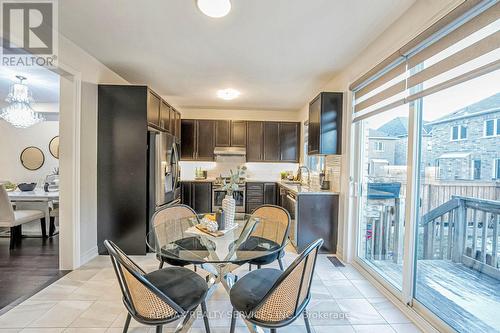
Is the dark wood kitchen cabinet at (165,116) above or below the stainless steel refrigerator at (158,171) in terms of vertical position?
above

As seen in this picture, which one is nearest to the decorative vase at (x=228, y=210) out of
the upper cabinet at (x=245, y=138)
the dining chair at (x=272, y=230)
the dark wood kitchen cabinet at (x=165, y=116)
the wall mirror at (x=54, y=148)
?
the dining chair at (x=272, y=230)

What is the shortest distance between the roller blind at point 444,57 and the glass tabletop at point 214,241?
1.67 m

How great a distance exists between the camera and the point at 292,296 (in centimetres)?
139

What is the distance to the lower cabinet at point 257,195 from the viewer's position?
18.2 feet

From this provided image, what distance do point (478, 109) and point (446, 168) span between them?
1.52 ft

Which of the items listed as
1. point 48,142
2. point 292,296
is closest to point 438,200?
point 292,296

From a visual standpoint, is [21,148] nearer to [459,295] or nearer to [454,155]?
[454,155]

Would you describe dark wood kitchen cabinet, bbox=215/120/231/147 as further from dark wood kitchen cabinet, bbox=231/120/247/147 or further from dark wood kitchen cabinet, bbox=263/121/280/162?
dark wood kitchen cabinet, bbox=263/121/280/162

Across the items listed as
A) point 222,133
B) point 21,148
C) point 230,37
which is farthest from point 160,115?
point 21,148

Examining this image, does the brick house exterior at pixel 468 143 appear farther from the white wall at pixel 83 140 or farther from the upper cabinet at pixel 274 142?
the upper cabinet at pixel 274 142

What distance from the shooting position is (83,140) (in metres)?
2.98

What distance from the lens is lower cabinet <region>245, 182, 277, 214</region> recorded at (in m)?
5.55

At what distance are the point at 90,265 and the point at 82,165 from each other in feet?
3.99

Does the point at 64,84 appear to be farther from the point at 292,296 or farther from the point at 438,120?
the point at 438,120
